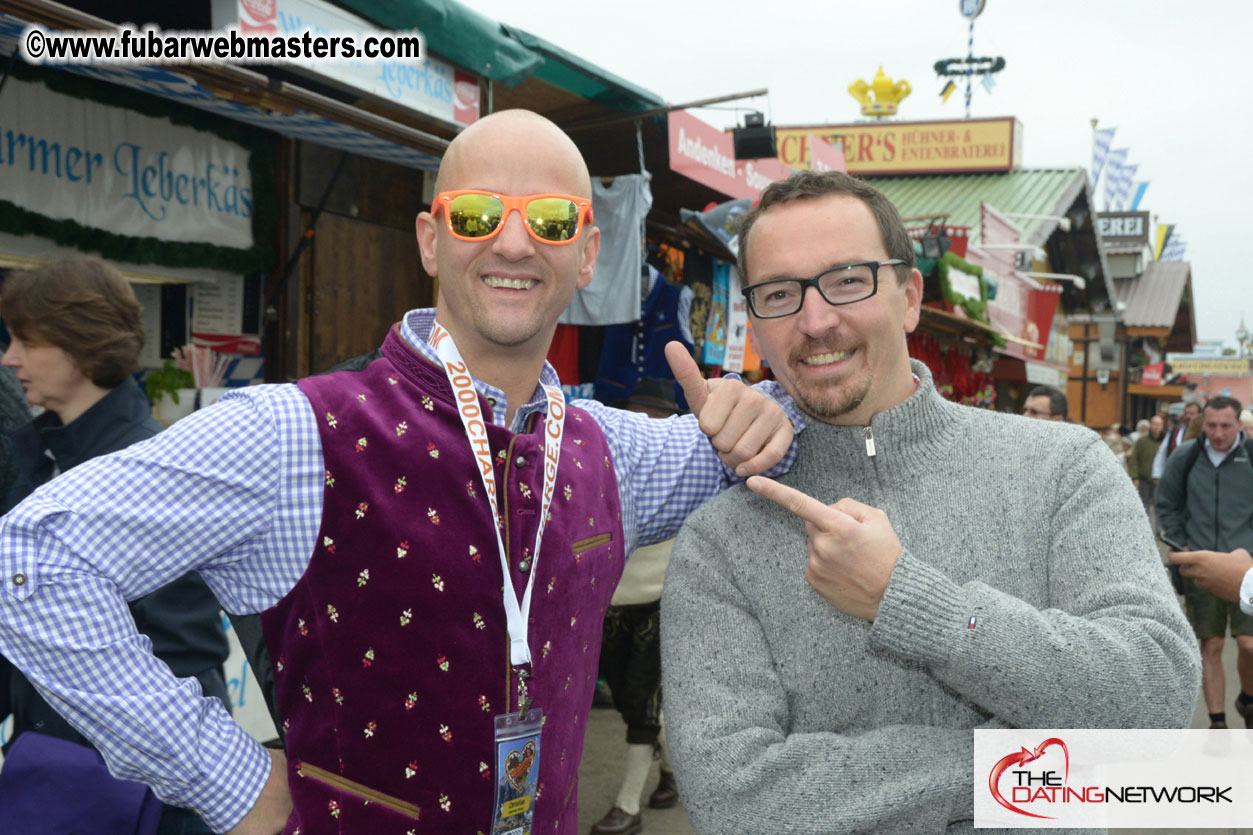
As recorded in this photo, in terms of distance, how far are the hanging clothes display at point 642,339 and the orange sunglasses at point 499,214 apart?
5589 mm

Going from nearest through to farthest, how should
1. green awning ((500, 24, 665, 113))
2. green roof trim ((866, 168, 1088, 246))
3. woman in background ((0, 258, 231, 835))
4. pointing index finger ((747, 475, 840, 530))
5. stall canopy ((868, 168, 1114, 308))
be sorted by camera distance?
pointing index finger ((747, 475, 840, 530)), woman in background ((0, 258, 231, 835)), green awning ((500, 24, 665, 113)), green roof trim ((866, 168, 1088, 246)), stall canopy ((868, 168, 1114, 308))

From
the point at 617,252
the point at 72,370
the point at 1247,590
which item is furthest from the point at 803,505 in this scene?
the point at 617,252

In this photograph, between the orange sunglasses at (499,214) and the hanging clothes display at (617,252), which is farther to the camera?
the hanging clothes display at (617,252)

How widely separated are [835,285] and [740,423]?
0.36 metres

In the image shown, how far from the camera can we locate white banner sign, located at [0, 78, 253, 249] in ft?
16.4

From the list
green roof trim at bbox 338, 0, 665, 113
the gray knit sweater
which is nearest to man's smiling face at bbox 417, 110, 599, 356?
the gray knit sweater

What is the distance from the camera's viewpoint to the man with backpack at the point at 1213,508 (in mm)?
7266

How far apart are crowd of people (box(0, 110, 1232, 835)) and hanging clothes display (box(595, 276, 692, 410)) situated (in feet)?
17.6

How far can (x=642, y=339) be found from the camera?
7738mm

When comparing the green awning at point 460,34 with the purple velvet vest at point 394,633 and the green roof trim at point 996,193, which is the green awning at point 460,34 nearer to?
the purple velvet vest at point 394,633

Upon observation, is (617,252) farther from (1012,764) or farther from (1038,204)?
(1038,204)

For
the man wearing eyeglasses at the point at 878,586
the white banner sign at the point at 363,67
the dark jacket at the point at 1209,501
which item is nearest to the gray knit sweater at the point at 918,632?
the man wearing eyeglasses at the point at 878,586

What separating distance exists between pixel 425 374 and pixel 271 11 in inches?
131

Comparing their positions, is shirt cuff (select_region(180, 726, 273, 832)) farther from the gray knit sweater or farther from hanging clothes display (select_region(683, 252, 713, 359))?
hanging clothes display (select_region(683, 252, 713, 359))
